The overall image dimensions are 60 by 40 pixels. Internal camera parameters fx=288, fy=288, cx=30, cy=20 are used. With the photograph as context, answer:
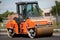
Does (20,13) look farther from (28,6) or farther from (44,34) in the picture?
(44,34)

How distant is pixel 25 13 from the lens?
19781mm

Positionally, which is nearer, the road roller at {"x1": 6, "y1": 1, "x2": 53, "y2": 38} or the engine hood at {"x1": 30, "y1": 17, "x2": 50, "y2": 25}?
the road roller at {"x1": 6, "y1": 1, "x2": 53, "y2": 38}

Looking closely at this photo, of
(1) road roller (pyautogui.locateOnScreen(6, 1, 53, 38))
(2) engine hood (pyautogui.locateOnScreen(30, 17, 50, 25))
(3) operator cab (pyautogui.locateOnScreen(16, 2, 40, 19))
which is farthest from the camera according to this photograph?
(3) operator cab (pyautogui.locateOnScreen(16, 2, 40, 19))

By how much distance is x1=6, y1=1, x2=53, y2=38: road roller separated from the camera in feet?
61.1

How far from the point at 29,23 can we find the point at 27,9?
1520mm

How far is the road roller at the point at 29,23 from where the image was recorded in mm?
18625

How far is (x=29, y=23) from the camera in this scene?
61.6 ft

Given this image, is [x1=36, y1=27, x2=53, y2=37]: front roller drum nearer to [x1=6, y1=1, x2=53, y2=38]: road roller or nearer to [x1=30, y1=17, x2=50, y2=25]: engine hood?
[x1=6, y1=1, x2=53, y2=38]: road roller

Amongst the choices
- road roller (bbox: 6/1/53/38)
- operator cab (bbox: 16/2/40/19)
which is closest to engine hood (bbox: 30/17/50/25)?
road roller (bbox: 6/1/53/38)

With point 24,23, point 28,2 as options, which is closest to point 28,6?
point 28,2

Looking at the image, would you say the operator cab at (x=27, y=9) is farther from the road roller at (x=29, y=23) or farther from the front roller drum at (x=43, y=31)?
the front roller drum at (x=43, y=31)

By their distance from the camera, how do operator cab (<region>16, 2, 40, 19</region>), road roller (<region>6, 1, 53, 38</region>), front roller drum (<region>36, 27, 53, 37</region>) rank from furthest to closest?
operator cab (<region>16, 2, 40, 19</region>) < road roller (<region>6, 1, 53, 38</region>) < front roller drum (<region>36, 27, 53, 37</region>)

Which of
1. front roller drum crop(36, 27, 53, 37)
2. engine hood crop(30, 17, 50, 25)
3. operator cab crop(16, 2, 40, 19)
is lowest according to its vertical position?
front roller drum crop(36, 27, 53, 37)

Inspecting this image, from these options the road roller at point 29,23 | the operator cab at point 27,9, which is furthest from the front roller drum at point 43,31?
the operator cab at point 27,9
